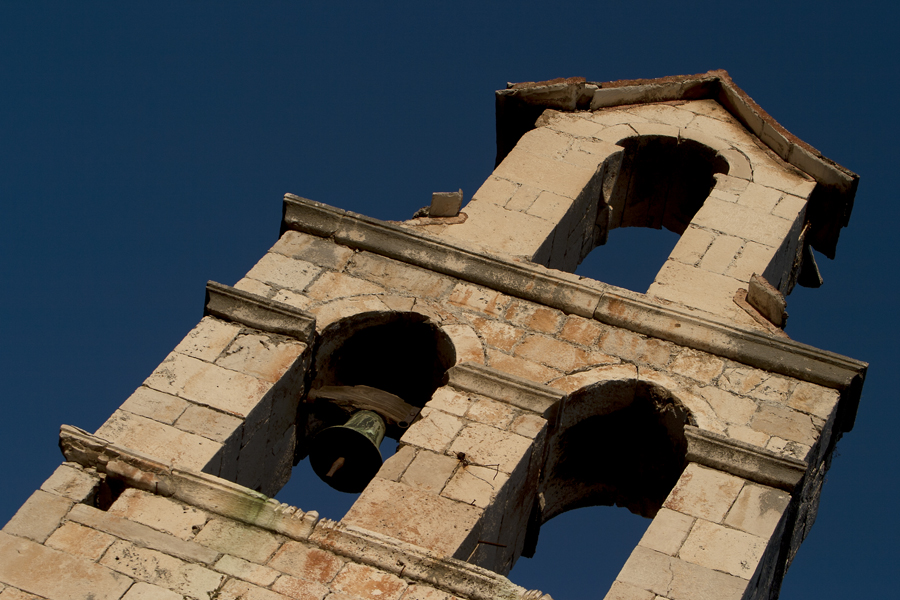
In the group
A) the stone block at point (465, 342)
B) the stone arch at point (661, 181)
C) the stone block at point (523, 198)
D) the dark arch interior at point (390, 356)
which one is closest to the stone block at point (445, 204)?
the stone block at point (523, 198)

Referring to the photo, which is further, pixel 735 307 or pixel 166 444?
pixel 735 307

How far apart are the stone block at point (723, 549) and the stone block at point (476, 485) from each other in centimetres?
113

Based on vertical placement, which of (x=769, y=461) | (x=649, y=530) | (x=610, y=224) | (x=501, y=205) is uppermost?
(x=610, y=224)

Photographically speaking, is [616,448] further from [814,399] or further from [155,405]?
[155,405]

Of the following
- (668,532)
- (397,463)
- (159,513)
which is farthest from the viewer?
(397,463)

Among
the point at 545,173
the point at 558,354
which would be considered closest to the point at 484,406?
the point at 558,354

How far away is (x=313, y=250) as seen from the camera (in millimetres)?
11219

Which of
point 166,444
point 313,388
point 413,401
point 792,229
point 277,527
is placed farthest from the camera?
point 792,229

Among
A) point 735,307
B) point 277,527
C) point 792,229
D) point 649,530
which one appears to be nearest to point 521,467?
point 649,530

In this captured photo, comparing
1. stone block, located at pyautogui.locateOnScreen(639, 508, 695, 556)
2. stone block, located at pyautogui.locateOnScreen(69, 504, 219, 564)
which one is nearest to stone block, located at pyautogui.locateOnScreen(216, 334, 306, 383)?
stone block, located at pyautogui.locateOnScreen(69, 504, 219, 564)

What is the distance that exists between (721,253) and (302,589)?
4.77 meters

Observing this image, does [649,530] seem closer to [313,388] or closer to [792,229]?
[313,388]

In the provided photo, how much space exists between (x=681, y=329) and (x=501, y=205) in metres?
2.02

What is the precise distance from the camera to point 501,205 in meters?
12.0
